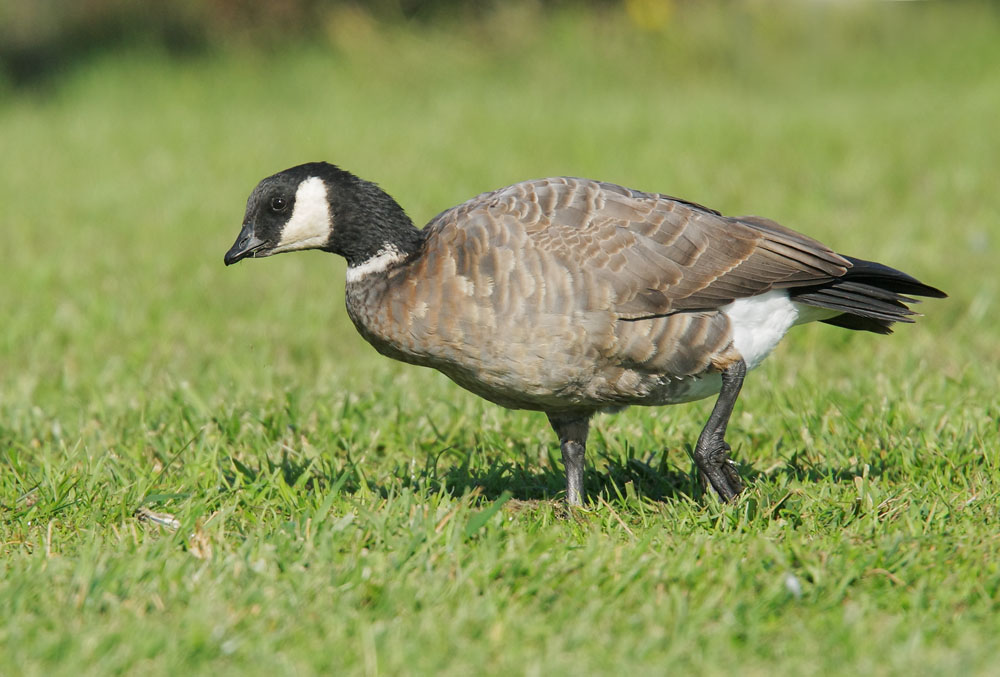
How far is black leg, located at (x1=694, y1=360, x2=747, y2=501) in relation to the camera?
15.2ft

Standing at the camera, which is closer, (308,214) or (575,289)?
(575,289)

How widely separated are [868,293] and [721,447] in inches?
36.0

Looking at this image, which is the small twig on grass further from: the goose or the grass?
the goose

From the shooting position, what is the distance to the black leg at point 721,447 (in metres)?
4.62

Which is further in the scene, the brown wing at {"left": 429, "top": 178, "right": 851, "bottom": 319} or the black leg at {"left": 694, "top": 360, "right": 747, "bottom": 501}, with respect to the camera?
the black leg at {"left": 694, "top": 360, "right": 747, "bottom": 501}

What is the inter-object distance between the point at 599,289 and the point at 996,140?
8210 mm

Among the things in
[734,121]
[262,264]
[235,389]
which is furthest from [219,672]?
[734,121]

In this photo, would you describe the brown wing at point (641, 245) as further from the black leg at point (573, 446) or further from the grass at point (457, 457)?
the grass at point (457, 457)

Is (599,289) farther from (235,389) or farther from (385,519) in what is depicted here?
(235,389)

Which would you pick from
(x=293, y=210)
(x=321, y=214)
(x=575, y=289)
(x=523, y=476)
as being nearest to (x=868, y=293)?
(x=575, y=289)

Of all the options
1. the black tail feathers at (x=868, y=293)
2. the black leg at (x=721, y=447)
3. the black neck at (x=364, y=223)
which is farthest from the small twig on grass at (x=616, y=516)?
the black neck at (x=364, y=223)

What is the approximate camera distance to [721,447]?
4641 mm

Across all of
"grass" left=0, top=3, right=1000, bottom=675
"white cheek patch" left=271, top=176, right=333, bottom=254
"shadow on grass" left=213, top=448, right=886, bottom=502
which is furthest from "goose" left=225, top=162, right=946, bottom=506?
"grass" left=0, top=3, right=1000, bottom=675

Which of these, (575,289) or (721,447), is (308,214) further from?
(721,447)
